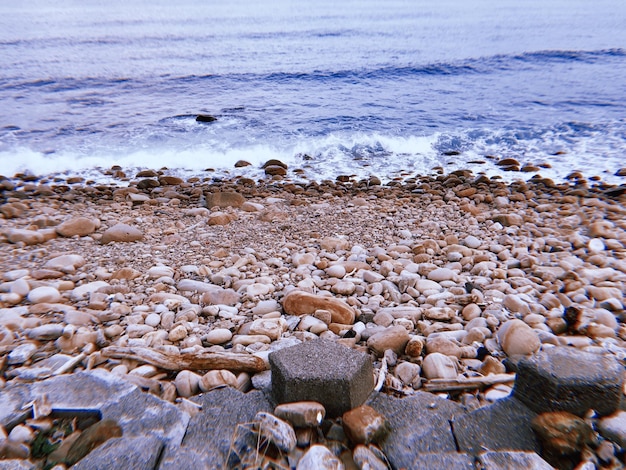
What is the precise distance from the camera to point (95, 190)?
5.56 metres

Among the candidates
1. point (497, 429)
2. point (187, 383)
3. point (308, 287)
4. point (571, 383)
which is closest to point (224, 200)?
point (308, 287)

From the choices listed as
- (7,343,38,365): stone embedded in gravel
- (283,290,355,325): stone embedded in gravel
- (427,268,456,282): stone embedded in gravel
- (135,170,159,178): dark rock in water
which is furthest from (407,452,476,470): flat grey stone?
(135,170,159,178): dark rock in water

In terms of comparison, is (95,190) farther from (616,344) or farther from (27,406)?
(616,344)

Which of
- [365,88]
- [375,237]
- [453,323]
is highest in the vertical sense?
[453,323]

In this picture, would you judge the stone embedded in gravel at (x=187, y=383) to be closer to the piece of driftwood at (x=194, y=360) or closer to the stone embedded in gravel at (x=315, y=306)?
the piece of driftwood at (x=194, y=360)

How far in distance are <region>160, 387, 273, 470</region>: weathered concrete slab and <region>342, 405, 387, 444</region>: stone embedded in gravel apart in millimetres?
331

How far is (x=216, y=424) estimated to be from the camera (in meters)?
1.49

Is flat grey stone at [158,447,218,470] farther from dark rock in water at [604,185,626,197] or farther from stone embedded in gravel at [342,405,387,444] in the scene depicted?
dark rock in water at [604,185,626,197]

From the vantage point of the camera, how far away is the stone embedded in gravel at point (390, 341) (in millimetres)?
2070

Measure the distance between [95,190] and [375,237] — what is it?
4085 mm

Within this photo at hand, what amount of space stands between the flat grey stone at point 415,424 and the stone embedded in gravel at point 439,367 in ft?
0.62

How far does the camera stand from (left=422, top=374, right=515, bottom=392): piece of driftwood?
1.77 meters

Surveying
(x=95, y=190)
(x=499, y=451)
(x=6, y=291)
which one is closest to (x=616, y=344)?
(x=499, y=451)

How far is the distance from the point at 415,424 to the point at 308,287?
1474 millimetres
